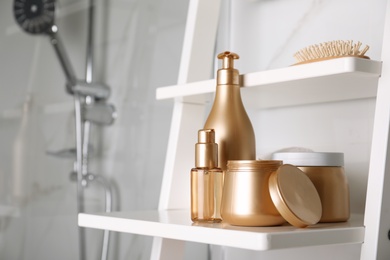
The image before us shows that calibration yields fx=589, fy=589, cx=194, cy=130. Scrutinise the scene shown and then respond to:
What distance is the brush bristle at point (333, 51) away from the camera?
66 centimetres

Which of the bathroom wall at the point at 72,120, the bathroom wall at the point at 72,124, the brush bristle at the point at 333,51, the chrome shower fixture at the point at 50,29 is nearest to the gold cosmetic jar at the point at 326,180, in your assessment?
the brush bristle at the point at 333,51

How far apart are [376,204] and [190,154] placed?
13.6 inches

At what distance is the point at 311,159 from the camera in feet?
2.25

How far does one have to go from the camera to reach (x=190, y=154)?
2.95 feet

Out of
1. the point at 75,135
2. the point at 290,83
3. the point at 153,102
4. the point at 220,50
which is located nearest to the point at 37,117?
the point at 75,135

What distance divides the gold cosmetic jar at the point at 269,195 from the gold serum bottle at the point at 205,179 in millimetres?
62

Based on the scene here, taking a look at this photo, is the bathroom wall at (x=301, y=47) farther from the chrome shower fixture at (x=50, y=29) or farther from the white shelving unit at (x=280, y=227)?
the chrome shower fixture at (x=50, y=29)

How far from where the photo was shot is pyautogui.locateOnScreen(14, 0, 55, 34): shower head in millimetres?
1165

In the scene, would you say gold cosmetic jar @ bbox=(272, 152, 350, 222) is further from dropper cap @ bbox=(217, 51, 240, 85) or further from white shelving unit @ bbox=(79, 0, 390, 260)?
dropper cap @ bbox=(217, 51, 240, 85)

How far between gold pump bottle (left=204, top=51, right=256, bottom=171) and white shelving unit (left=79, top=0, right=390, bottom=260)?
20mm

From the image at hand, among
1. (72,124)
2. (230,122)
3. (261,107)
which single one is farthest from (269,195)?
(72,124)

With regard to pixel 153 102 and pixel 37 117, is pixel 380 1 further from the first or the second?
pixel 37 117

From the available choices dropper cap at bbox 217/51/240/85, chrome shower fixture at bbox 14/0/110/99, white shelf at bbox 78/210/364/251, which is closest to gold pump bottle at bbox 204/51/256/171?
dropper cap at bbox 217/51/240/85

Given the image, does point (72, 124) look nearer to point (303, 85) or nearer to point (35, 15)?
point (35, 15)
